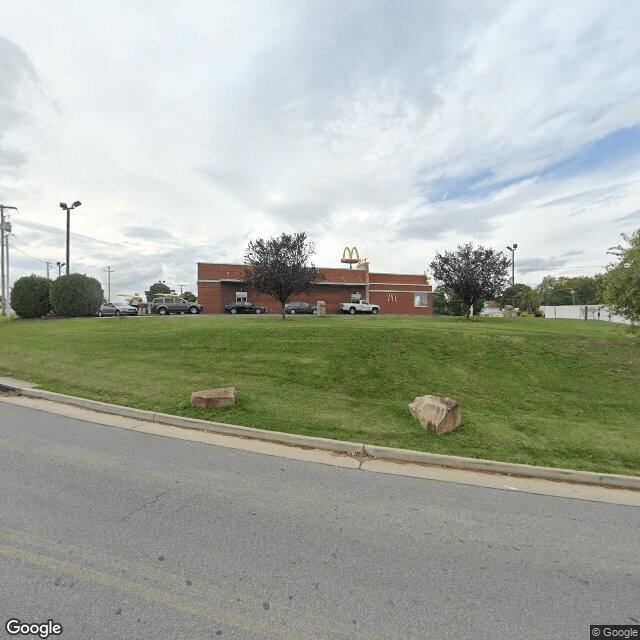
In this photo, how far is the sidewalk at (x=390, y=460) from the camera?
4699 millimetres

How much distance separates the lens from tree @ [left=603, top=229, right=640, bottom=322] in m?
12.4

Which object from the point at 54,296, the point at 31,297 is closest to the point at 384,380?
the point at 54,296

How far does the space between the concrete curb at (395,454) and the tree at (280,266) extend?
1337 centimetres

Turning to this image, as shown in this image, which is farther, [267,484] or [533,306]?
A: [533,306]

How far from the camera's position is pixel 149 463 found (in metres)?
4.77

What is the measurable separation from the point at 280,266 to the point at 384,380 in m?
12.3

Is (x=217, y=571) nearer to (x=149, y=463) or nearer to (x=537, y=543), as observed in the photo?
(x=149, y=463)

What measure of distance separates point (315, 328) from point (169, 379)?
6.32 m

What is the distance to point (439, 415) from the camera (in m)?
6.15

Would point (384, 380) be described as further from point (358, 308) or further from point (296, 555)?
point (358, 308)

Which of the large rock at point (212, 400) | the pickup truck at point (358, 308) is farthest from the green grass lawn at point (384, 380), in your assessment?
the pickup truck at point (358, 308)

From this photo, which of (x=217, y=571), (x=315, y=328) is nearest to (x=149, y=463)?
(x=217, y=571)

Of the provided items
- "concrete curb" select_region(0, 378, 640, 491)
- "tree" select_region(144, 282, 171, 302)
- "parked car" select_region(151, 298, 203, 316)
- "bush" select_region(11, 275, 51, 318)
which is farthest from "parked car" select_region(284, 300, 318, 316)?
"tree" select_region(144, 282, 171, 302)

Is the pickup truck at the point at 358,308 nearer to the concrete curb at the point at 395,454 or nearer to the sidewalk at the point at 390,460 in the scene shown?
the concrete curb at the point at 395,454
